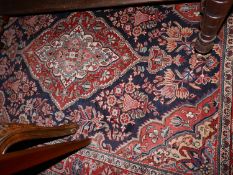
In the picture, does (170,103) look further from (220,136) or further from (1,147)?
(1,147)

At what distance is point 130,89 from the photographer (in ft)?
4.44

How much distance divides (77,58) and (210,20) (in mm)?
810

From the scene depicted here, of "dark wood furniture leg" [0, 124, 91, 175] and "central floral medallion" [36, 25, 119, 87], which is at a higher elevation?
"central floral medallion" [36, 25, 119, 87]

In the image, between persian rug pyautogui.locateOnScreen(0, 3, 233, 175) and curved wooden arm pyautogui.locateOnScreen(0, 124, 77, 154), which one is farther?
persian rug pyautogui.locateOnScreen(0, 3, 233, 175)

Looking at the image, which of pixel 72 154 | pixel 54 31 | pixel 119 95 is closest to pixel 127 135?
pixel 119 95

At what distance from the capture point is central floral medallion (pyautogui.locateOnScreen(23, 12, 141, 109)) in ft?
4.66

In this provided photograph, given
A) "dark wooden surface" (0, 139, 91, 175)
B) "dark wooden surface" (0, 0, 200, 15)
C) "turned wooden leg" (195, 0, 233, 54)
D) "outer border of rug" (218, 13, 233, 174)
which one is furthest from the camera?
"dark wooden surface" (0, 0, 200, 15)

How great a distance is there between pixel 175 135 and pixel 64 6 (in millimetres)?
913

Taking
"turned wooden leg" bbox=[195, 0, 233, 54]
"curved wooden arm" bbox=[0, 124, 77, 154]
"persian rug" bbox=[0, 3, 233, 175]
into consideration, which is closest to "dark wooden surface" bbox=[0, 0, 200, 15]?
"persian rug" bbox=[0, 3, 233, 175]

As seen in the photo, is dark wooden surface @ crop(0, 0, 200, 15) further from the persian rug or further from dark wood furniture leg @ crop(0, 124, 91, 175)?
dark wood furniture leg @ crop(0, 124, 91, 175)

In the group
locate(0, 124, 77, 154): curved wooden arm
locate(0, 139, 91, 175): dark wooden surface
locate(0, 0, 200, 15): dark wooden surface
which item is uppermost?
locate(0, 0, 200, 15): dark wooden surface

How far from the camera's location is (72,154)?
142cm

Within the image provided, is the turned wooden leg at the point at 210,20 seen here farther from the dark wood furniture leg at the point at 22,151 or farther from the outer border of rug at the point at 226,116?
the dark wood furniture leg at the point at 22,151

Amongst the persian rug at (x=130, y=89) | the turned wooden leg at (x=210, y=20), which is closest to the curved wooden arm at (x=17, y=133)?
the persian rug at (x=130, y=89)
